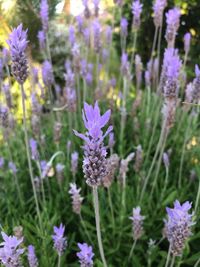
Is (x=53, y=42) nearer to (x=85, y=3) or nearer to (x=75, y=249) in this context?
(x=85, y=3)

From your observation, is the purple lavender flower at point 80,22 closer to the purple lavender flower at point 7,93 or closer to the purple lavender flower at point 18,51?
the purple lavender flower at point 7,93

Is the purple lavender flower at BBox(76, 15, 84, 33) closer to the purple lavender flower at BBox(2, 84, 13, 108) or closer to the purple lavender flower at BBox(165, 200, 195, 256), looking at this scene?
the purple lavender flower at BBox(2, 84, 13, 108)

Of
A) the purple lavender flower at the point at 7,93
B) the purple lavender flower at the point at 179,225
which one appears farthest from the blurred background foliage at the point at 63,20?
the purple lavender flower at the point at 179,225

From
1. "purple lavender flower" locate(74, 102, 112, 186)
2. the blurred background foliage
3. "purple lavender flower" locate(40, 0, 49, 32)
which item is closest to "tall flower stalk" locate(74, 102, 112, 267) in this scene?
"purple lavender flower" locate(74, 102, 112, 186)

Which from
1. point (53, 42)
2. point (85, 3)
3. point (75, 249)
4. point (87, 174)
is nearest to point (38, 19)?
point (85, 3)

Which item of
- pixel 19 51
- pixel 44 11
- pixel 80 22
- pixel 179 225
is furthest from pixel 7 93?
pixel 179 225

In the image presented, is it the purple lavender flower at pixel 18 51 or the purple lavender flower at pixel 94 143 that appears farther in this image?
the purple lavender flower at pixel 18 51

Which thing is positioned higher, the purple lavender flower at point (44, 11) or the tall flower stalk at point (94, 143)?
the purple lavender flower at point (44, 11)
